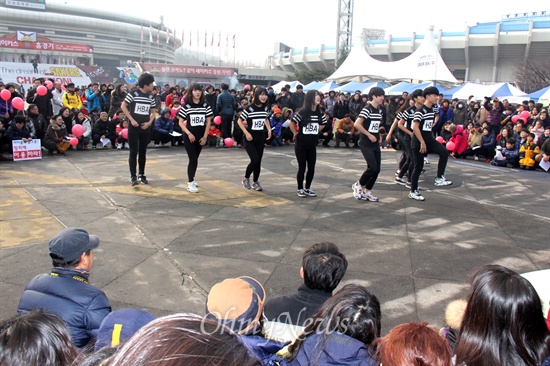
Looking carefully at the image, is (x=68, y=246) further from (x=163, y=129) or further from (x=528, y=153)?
(x=528, y=153)

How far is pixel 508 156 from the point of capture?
1315cm

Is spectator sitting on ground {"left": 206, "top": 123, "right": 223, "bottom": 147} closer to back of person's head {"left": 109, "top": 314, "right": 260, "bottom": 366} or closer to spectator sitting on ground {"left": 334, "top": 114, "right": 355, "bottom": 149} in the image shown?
spectator sitting on ground {"left": 334, "top": 114, "right": 355, "bottom": 149}

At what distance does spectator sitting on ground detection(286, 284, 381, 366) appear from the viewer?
6.87ft

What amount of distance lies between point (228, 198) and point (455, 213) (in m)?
3.90

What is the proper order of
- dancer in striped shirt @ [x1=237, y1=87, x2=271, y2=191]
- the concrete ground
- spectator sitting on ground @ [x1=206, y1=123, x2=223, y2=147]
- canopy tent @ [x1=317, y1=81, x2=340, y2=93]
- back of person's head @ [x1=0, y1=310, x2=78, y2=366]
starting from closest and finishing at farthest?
back of person's head @ [x1=0, y1=310, x2=78, y2=366] < the concrete ground < dancer in striped shirt @ [x1=237, y1=87, x2=271, y2=191] < spectator sitting on ground @ [x1=206, y1=123, x2=223, y2=147] < canopy tent @ [x1=317, y1=81, x2=340, y2=93]

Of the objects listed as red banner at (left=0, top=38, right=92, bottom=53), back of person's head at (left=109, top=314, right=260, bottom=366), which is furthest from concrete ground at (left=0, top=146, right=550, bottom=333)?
red banner at (left=0, top=38, right=92, bottom=53)

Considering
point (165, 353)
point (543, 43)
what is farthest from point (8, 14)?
point (165, 353)

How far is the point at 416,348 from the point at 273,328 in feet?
3.87

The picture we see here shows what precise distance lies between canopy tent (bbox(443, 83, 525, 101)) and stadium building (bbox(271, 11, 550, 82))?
4293cm

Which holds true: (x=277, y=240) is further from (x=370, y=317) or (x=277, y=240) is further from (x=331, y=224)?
(x=370, y=317)

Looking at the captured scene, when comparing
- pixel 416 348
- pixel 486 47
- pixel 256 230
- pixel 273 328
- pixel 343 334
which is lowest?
pixel 256 230

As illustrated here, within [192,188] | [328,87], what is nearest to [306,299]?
[192,188]

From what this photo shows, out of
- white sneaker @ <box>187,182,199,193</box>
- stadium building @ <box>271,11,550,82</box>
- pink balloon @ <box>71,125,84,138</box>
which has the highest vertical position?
stadium building @ <box>271,11,550,82</box>

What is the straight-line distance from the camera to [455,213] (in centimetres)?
760
